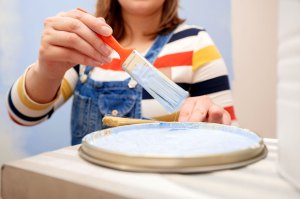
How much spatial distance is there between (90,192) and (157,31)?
65 centimetres

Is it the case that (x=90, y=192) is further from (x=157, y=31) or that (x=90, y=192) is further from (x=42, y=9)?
(x=42, y=9)

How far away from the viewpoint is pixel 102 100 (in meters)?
0.73

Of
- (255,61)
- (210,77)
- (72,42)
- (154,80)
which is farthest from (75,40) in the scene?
(255,61)

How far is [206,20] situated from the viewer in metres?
1.27

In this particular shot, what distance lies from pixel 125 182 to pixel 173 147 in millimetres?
77

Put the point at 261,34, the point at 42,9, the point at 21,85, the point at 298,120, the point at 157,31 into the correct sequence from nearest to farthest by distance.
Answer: the point at 298,120, the point at 21,85, the point at 157,31, the point at 42,9, the point at 261,34

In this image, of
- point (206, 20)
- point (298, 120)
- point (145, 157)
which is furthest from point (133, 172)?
point (206, 20)

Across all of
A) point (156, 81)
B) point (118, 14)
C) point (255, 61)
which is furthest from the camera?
point (255, 61)

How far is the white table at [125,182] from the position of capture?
0.66 ft

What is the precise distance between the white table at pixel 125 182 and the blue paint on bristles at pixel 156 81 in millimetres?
165

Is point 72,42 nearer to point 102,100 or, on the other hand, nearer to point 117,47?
point 117,47

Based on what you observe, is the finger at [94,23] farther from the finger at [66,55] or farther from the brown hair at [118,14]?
the brown hair at [118,14]

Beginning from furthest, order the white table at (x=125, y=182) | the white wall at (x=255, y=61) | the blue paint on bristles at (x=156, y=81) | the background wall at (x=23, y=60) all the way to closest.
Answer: the white wall at (x=255, y=61)
the background wall at (x=23, y=60)
the blue paint on bristles at (x=156, y=81)
the white table at (x=125, y=182)

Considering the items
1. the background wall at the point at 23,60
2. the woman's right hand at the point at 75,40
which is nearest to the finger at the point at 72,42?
the woman's right hand at the point at 75,40
